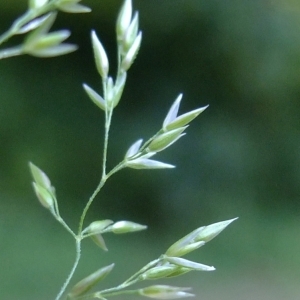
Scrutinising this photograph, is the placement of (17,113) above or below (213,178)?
above

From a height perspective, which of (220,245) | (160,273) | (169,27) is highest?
(169,27)

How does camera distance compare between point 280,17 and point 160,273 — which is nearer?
point 160,273

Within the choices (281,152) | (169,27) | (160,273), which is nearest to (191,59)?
(169,27)

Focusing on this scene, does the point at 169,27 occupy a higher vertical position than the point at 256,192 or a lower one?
higher

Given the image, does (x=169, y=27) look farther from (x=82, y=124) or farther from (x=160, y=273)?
(x=160, y=273)

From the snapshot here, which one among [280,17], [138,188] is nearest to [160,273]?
[138,188]

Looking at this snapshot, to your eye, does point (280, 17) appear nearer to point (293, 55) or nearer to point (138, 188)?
point (293, 55)
